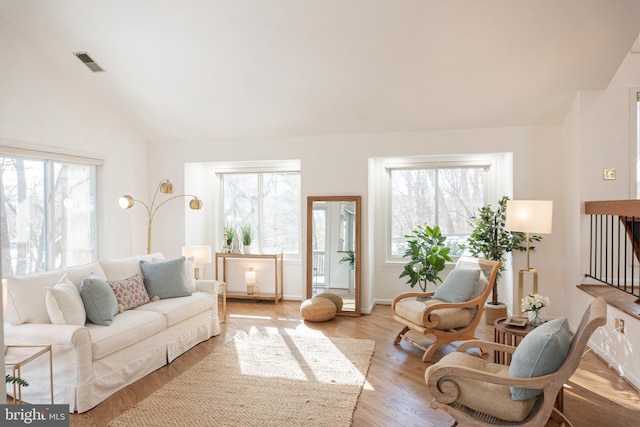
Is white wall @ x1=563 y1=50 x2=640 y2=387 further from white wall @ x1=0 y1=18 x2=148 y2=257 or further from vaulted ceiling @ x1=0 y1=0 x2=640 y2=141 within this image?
white wall @ x1=0 y1=18 x2=148 y2=257

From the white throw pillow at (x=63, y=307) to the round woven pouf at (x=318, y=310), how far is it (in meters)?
2.59

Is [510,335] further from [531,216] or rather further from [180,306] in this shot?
[180,306]

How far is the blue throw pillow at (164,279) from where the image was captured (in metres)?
4.46

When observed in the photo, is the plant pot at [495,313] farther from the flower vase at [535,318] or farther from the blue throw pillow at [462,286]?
the flower vase at [535,318]

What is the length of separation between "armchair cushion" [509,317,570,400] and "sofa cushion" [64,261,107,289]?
11.2 ft

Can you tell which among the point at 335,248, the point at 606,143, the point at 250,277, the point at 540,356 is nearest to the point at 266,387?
the point at 540,356

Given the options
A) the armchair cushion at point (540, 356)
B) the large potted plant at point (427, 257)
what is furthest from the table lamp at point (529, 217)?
the armchair cushion at point (540, 356)

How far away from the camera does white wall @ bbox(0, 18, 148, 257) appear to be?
4355 mm

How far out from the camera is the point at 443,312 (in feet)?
13.5

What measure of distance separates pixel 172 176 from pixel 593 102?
539cm

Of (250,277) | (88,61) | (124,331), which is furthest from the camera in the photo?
(250,277)

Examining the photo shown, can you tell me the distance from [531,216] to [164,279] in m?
3.72

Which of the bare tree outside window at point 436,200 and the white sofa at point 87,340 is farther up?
the bare tree outside window at point 436,200

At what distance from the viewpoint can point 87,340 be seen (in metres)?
3.14
